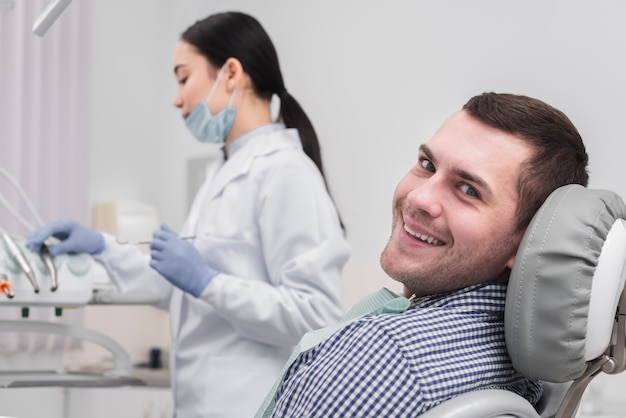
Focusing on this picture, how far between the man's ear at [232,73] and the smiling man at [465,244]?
3.27ft

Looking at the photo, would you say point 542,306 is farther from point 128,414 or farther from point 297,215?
point 128,414

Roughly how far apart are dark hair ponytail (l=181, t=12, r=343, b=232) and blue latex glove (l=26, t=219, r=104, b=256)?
53 centimetres

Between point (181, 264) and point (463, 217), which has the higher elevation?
point (463, 217)

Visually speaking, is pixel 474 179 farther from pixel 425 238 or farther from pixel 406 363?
pixel 406 363

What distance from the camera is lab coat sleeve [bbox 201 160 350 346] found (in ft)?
5.91

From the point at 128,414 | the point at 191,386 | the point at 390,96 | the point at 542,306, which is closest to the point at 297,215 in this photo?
the point at 191,386

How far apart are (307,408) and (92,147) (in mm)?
2669

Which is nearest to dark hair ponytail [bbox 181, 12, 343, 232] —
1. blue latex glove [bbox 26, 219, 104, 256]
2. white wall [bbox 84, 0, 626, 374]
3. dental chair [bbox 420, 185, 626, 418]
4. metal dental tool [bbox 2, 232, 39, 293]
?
blue latex glove [bbox 26, 219, 104, 256]

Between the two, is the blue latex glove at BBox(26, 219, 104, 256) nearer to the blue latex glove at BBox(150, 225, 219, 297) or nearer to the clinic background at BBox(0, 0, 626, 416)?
the blue latex glove at BBox(150, 225, 219, 297)

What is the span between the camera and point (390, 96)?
9.57ft

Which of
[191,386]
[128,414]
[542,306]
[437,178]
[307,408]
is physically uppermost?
[437,178]

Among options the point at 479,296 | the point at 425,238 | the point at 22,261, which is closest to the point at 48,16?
the point at 22,261

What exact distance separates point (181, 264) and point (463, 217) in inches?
35.6

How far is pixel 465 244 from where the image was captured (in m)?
1.07
